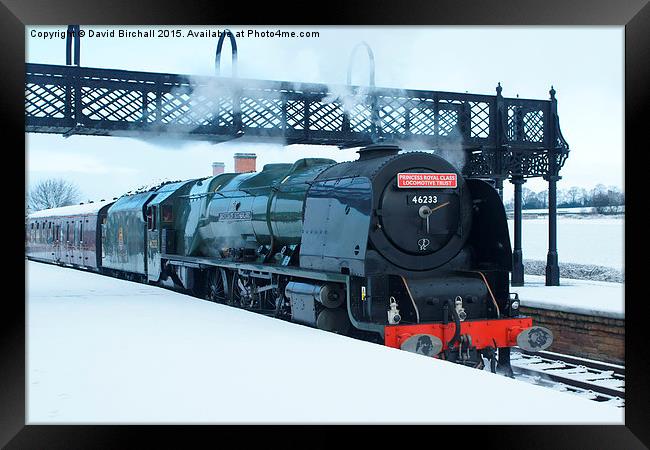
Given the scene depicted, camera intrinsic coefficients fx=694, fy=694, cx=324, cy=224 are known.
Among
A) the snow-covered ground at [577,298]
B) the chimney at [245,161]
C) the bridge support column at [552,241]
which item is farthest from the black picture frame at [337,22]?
the chimney at [245,161]

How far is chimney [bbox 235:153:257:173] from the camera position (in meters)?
19.8

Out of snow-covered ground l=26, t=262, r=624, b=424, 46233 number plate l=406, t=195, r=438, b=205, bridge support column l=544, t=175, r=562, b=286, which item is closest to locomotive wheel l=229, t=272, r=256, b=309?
snow-covered ground l=26, t=262, r=624, b=424

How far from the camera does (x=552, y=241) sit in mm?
16625

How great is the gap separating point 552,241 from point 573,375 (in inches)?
277

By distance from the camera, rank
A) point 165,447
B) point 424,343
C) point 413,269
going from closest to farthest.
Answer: point 165,447, point 424,343, point 413,269

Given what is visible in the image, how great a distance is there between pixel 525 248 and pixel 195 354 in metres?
22.8

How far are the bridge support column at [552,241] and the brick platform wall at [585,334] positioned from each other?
3517 millimetres

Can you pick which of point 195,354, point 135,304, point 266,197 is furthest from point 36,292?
point 195,354

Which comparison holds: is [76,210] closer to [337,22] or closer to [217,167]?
[217,167]

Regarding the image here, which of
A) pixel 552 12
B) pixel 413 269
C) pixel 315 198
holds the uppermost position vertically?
pixel 552 12

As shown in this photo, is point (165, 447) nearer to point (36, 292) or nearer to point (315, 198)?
point (315, 198)

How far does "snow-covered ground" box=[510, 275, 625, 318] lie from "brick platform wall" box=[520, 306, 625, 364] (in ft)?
0.38

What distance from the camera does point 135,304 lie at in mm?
12117

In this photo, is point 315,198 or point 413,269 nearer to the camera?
point 413,269
